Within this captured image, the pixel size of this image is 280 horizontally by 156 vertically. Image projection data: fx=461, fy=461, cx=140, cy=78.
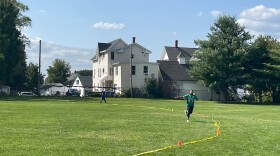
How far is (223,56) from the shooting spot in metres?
67.1

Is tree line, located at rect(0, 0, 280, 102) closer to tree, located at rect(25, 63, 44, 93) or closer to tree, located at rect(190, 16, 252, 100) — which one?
tree, located at rect(190, 16, 252, 100)

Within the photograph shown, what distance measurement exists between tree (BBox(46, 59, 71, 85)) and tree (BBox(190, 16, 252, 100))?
2779 inches

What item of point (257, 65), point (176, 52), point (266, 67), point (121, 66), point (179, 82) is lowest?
point (179, 82)

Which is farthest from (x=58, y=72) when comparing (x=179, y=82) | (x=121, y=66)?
(x=179, y=82)

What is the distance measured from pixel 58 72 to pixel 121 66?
2309 inches

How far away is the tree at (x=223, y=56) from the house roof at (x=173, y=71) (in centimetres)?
946

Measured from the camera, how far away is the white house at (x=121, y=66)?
8000cm

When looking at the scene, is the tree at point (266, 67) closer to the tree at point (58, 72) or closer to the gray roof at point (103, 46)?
the gray roof at point (103, 46)

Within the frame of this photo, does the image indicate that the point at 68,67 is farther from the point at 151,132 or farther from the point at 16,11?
the point at 151,132

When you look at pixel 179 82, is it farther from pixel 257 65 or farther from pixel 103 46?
pixel 103 46

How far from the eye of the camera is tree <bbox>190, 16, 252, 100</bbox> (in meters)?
66.6

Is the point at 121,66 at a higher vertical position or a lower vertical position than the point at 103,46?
lower

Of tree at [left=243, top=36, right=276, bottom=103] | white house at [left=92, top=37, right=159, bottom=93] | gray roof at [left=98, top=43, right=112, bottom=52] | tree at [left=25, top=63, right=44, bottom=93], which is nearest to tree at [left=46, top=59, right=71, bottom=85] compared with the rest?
tree at [left=25, top=63, right=44, bottom=93]

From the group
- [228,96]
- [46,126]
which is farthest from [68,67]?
[46,126]
